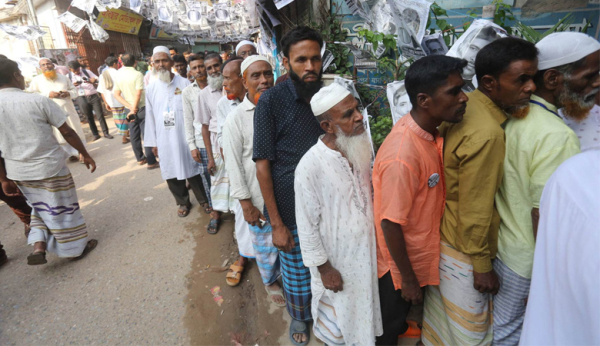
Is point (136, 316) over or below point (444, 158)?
below

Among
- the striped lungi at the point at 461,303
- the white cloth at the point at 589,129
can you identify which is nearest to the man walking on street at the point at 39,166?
the striped lungi at the point at 461,303

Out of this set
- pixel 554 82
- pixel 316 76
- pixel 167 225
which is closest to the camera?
pixel 554 82

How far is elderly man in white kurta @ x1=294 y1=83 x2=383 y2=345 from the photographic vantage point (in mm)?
1526

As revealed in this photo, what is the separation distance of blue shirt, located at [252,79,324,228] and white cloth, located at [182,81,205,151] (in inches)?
74.1

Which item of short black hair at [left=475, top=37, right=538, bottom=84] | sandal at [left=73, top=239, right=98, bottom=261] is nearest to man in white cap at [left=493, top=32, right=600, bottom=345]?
short black hair at [left=475, top=37, right=538, bottom=84]

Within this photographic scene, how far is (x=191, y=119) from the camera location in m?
3.52

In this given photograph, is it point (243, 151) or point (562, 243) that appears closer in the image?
point (562, 243)

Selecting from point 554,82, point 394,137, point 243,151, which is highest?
point 554,82

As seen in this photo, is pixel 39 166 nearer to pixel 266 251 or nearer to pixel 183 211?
pixel 183 211

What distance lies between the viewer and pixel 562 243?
0.62 m

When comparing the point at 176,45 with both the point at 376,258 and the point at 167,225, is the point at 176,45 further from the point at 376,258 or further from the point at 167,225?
the point at 376,258

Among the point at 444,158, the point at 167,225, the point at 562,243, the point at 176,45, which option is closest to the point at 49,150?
the point at 167,225

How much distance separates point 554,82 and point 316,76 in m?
1.21

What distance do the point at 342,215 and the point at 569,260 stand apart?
1043mm
